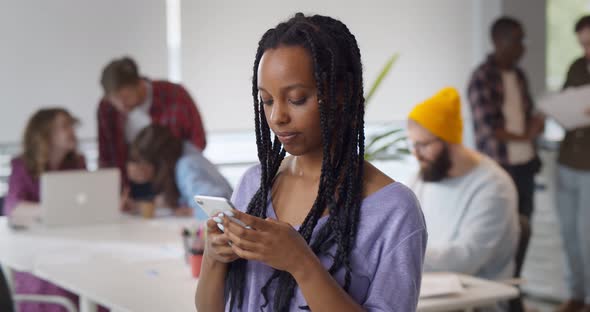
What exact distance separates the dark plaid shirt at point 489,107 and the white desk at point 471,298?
218cm

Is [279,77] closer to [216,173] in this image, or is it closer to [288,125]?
[288,125]

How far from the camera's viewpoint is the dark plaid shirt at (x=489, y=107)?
4.73 metres

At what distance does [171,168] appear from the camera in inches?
161

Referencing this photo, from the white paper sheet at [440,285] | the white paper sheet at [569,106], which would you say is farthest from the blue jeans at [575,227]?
the white paper sheet at [440,285]

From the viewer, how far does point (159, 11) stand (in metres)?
5.22

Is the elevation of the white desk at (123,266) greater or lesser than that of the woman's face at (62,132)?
lesser

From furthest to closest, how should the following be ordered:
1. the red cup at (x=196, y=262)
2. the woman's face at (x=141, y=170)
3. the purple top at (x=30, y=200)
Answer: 1. the woman's face at (x=141, y=170)
2. the purple top at (x=30, y=200)
3. the red cup at (x=196, y=262)

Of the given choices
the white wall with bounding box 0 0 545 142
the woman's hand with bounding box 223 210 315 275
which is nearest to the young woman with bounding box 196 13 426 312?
the woman's hand with bounding box 223 210 315 275

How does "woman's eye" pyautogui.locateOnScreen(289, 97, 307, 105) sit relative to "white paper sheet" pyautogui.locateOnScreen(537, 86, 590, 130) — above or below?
above

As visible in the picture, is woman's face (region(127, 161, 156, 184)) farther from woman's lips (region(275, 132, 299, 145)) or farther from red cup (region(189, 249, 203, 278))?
woman's lips (region(275, 132, 299, 145))

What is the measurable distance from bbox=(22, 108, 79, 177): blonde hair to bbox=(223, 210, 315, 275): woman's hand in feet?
9.74

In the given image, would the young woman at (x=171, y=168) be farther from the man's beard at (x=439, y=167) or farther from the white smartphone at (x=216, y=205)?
the white smartphone at (x=216, y=205)

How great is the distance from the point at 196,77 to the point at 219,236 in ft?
13.2

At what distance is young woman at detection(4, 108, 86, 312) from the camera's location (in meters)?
4.02
